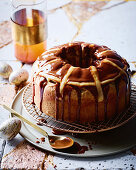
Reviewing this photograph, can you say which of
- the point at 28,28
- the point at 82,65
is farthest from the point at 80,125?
the point at 28,28

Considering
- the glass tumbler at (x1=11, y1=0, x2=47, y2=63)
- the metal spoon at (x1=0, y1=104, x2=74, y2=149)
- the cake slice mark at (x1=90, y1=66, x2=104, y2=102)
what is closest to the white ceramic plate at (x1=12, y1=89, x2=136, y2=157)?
the metal spoon at (x1=0, y1=104, x2=74, y2=149)

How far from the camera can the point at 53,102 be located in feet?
5.24

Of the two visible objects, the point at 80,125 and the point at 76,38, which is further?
the point at 76,38

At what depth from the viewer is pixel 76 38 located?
260 centimetres

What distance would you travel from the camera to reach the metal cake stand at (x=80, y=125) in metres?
1.54

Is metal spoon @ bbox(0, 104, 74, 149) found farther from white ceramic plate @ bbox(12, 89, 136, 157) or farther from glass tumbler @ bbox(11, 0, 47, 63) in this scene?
glass tumbler @ bbox(11, 0, 47, 63)

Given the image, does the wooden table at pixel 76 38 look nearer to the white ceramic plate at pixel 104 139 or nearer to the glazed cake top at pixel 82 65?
the white ceramic plate at pixel 104 139

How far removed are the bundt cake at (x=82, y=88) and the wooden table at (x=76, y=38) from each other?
9.0 inches

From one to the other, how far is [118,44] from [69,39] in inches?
16.5

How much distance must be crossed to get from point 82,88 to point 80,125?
7.7 inches

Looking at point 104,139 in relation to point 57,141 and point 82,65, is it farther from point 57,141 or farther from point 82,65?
point 82,65

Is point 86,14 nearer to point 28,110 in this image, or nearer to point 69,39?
point 69,39

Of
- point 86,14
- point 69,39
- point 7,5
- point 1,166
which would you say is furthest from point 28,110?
point 7,5

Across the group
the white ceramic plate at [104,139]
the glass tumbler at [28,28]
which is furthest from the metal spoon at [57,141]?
the glass tumbler at [28,28]
